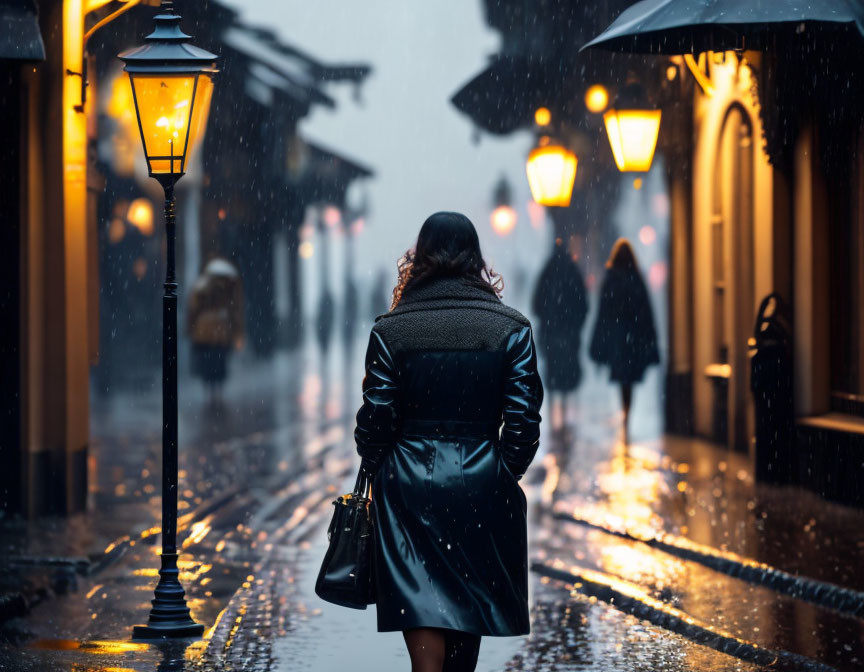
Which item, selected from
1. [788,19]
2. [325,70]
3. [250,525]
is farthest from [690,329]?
[325,70]

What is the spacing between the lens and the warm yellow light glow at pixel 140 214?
29.7m

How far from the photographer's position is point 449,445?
18.2 feet

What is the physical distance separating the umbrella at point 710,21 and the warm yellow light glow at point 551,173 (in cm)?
331

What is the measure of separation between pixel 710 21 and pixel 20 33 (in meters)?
4.17

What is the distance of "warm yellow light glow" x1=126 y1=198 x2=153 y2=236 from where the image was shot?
29.7 metres

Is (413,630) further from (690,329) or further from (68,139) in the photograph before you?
(690,329)

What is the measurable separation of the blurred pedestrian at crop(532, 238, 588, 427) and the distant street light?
2020cm

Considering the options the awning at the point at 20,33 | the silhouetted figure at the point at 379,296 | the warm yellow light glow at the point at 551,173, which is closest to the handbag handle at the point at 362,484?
the awning at the point at 20,33

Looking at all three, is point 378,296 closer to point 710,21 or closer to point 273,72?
point 273,72

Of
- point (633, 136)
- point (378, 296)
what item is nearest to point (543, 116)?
point (633, 136)

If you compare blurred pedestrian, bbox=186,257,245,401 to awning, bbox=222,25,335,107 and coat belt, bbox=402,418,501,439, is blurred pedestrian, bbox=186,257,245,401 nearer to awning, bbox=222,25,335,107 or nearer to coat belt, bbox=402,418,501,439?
awning, bbox=222,25,335,107

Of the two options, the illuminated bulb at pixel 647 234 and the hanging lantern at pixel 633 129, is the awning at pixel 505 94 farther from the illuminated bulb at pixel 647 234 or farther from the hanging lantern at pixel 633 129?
the illuminated bulb at pixel 647 234

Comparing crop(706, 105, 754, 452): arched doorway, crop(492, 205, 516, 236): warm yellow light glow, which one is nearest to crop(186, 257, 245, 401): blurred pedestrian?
crop(706, 105, 754, 452): arched doorway

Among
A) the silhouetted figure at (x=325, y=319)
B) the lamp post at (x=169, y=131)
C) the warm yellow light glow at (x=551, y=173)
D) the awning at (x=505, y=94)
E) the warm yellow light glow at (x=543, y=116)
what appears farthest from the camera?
the silhouetted figure at (x=325, y=319)
